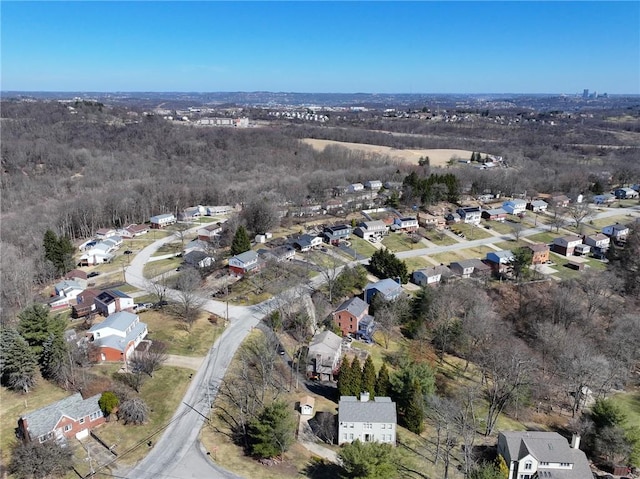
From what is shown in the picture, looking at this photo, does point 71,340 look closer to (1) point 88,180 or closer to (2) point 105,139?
(1) point 88,180

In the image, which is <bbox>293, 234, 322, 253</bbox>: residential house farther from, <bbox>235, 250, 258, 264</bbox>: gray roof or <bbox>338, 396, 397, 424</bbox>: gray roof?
<bbox>338, 396, 397, 424</bbox>: gray roof

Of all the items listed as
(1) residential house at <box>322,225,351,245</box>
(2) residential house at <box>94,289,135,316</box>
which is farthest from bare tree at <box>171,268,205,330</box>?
(1) residential house at <box>322,225,351,245</box>

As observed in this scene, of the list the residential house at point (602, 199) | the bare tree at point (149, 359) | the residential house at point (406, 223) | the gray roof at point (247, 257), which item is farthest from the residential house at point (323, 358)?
the residential house at point (602, 199)

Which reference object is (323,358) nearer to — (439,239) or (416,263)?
(416,263)

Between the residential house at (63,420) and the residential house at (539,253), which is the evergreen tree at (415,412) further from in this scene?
the residential house at (539,253)

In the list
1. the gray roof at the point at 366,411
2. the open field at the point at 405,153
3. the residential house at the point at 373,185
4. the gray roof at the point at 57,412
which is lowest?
the gray roof at the point at 366,411

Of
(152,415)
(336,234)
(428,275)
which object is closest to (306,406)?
(152,415)

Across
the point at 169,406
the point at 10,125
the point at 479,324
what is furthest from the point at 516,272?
the point at 10,125
